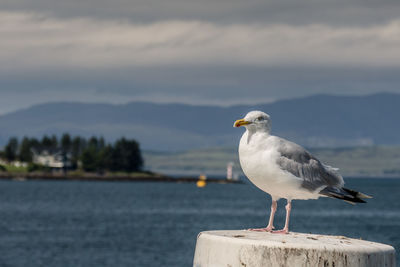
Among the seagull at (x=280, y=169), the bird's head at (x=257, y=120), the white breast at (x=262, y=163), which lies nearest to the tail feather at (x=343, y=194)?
the seagull at (x=280, y=169)

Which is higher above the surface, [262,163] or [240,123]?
[240,123]

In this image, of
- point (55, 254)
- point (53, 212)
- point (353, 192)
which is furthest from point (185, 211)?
point (353, 192)

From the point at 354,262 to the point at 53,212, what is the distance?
12630 cm

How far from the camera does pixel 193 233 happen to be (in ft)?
296

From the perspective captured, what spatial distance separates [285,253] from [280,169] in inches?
85.3

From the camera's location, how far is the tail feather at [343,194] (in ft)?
26.6

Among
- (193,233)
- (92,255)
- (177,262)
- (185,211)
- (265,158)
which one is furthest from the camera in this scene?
(185,211)

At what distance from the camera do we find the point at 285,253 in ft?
19.7

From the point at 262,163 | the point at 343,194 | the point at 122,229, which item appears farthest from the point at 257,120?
the point at 122,229

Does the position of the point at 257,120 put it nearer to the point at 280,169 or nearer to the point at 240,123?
the point at 240,123

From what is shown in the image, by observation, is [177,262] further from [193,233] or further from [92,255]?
[193,233]

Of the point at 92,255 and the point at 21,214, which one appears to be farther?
the point at 21,214

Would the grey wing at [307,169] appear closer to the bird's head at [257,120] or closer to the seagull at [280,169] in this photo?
the seagull at [280,169]

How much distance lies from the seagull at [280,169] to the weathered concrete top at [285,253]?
152 cm
